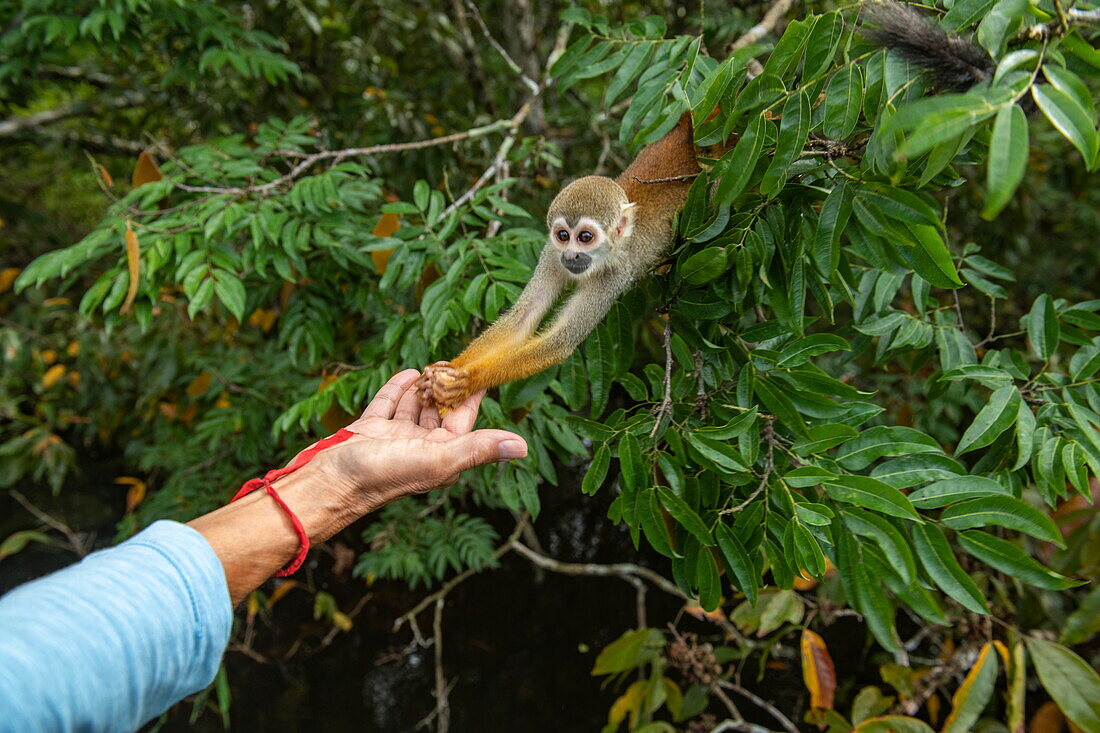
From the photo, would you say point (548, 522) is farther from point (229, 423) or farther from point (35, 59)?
point (35, 59)

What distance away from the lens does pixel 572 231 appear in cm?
192

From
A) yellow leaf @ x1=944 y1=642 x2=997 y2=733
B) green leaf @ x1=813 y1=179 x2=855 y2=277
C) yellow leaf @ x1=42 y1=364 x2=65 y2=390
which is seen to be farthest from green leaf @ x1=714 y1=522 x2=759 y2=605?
yellow leaf @ x1=42 y1=364 x2=65 y2=390

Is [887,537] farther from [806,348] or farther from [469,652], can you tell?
[469,652]

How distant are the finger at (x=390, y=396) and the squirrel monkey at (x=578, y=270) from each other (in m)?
0.05

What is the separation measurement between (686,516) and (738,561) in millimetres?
Answer: 151

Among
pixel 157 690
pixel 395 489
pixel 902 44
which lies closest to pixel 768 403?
pixel 902 44

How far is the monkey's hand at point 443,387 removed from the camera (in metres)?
1.71

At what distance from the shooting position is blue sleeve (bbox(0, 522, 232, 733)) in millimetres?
645

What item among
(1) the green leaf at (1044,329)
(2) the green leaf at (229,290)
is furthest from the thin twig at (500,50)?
(1) the green leaf at (1044,329)

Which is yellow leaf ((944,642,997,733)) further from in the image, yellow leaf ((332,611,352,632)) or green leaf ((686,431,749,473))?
yellow leaf ((332,611,352,632))

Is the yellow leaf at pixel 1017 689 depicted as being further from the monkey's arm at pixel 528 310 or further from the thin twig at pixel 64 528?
the thin twig at pixel 64 528

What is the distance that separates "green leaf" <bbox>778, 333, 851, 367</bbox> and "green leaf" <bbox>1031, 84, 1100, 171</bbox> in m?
0.66

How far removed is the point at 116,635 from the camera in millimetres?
714

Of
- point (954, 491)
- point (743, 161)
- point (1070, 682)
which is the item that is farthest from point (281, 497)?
point (1070, 682)
